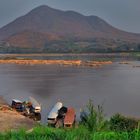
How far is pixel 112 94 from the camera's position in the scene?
50.5m

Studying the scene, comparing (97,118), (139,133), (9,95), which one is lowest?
(9,95)

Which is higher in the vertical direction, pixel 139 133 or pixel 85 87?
pixel 139 133

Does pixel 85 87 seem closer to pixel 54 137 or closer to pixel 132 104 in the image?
pixel 132 104

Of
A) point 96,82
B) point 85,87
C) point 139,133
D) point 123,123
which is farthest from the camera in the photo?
point 96,82

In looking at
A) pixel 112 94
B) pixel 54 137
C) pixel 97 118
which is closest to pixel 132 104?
pixel 112 94

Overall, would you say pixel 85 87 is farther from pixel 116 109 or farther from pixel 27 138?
pixel 27 138

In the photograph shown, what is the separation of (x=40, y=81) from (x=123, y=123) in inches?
1960

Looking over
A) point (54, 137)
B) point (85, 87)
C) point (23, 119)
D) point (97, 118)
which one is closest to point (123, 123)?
point (97, 118)

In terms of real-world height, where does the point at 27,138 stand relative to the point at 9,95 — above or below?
above

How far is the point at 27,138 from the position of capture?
30.3ft

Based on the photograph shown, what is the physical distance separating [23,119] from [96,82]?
130 ft

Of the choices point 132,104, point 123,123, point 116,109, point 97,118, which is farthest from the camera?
point 132,104

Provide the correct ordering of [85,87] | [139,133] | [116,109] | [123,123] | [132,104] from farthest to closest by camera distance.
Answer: [85,87] → [132,104] → [116,109] → [123,123] → [139,133]

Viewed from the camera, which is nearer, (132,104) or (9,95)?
(132,104)
